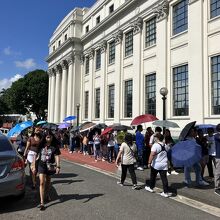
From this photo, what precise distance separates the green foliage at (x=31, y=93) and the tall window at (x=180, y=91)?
4230cm

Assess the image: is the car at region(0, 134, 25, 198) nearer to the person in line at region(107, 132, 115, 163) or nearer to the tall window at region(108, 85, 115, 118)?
the person in line at region(107, 132, 115, 163)

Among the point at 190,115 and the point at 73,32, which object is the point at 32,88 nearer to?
the point at 73,32

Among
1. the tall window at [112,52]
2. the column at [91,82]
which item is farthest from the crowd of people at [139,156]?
the column at [91,82]

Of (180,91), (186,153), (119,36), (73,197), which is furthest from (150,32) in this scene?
(73,197)

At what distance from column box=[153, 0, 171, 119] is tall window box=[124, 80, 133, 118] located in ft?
14.8

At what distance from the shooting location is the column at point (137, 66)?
2562 centimetres

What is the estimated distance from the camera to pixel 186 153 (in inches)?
366

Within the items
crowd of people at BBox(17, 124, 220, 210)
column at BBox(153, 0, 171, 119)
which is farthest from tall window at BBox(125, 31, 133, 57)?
crowd of people at BBox(17, 124, 220, 210)

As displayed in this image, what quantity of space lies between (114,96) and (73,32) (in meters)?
13.5

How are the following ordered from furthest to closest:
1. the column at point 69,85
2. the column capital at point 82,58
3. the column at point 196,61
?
the column at point 69,85, the column capital at point 82,58, the column at point 196,61

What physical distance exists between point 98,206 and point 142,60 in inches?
770

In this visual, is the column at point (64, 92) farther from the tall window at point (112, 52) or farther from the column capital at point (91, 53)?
the tall window at point (112, 52)

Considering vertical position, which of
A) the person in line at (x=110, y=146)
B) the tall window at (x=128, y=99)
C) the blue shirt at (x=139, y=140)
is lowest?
the person in line at (x=110, y=146)

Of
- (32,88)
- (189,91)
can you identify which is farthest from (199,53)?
(32,88)
